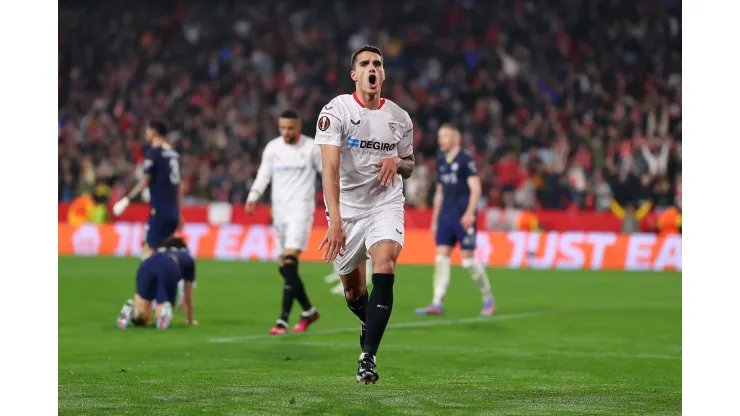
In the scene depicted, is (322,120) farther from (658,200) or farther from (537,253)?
(658,200)

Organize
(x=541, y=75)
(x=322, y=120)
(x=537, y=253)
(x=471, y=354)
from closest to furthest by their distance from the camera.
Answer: (x=322, y=120) → (x=471, y=354) → (x=537, y=253) → (x=541, y=75)

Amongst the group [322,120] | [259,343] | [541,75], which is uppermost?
[541,75]

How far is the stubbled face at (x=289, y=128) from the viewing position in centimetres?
1380

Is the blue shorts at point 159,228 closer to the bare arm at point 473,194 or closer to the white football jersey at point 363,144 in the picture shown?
the bare arm at point 473,194

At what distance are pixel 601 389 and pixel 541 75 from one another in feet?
88.6

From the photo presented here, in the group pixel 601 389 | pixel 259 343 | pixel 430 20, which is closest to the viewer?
pixel 601 389

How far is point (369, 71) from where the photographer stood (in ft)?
27.7

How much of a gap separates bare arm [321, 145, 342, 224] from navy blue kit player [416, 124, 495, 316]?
7706 millimetres

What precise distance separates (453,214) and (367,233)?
7509mm

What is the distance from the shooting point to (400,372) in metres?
9.99

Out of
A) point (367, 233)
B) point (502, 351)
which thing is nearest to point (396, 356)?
point (502, 351)

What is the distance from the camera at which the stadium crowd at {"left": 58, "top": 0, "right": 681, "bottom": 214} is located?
31.0m

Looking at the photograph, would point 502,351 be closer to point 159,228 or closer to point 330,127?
point 330,127

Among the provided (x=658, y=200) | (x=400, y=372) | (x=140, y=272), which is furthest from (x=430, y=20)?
(x=400, y=372)
